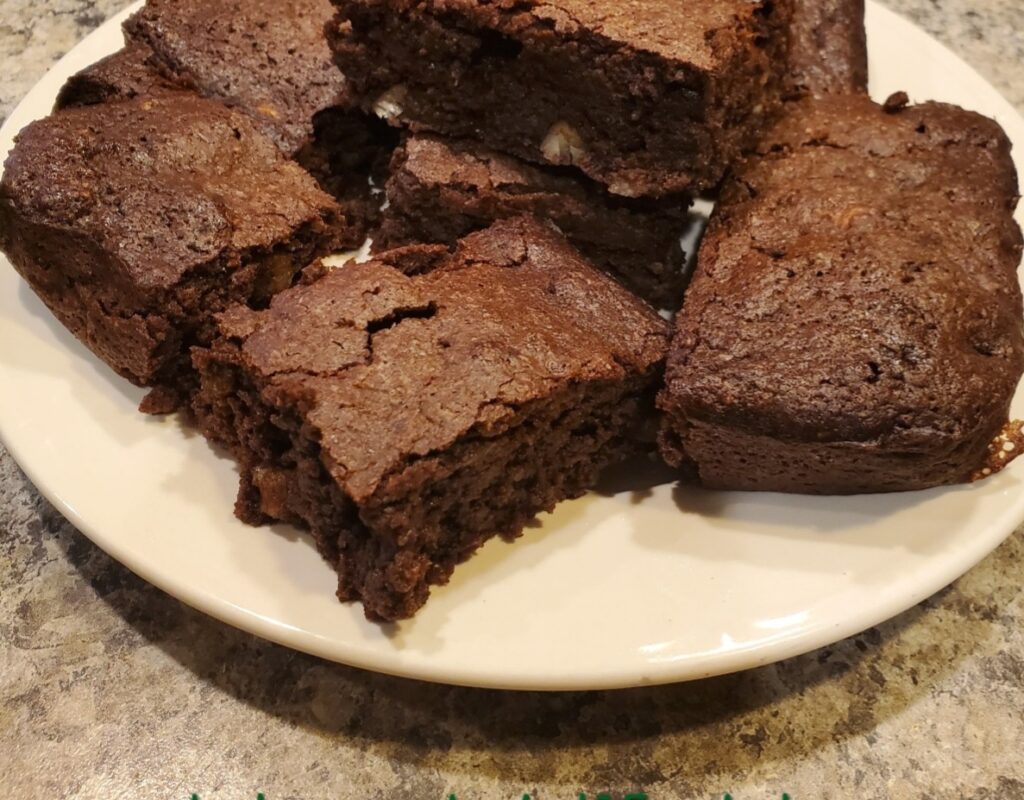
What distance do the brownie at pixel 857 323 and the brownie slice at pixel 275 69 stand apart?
108 centimetres

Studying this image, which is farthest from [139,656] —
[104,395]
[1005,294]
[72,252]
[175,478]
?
[1005,294]

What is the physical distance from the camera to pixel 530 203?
2.22m

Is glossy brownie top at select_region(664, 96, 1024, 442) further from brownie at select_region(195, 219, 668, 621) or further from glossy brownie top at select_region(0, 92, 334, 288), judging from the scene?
glossy brownie top at select_region(0, 92, 334, 288)

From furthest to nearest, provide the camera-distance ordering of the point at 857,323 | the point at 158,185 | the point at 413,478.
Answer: the point at 158,185
the point at 857,323
the point at 413,478

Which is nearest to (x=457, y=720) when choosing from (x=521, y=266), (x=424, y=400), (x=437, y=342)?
(x=424, y=400)

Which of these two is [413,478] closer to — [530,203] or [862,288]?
[530,203]

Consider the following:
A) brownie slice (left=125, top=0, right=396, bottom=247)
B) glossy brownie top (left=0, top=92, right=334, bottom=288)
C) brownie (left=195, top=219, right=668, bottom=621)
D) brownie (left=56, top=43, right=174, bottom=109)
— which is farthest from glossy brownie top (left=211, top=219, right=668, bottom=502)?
brownie (left=56, top=43, right=174, bottom=109)

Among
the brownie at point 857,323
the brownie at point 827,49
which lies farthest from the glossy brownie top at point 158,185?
the brownie at point 827,49

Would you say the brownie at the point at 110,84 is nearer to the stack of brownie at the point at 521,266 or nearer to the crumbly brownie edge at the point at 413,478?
the stack of brownie at the point at 521,266

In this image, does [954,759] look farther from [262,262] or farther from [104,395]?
[104,395]

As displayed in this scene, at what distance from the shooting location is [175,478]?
1988mm

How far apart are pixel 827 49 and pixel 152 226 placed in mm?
1868

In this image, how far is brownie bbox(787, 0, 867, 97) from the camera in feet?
8.04

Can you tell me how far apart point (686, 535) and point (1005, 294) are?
0.86 m
